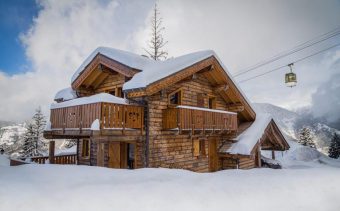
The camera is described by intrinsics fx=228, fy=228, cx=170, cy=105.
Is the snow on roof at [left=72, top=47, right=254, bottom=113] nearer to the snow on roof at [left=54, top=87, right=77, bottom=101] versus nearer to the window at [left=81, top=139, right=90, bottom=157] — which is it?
the snow on roof at [left=54, top=87, right=77, bottom=101]

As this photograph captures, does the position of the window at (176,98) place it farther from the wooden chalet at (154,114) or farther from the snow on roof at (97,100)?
the snow on roof at (97,100)

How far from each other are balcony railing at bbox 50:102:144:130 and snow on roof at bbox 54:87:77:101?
12.1 feet

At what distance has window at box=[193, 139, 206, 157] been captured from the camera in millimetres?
14578

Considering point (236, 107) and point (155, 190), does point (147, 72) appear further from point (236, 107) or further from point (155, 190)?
point (236, 107)

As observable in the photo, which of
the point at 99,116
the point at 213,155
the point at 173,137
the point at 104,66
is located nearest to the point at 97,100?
the point at 99,116

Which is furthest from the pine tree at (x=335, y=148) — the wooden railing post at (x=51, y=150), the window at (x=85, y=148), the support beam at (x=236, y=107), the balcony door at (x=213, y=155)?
the wooden railing post at (x=51, y=150)

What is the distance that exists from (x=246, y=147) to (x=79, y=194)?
39.2 feet

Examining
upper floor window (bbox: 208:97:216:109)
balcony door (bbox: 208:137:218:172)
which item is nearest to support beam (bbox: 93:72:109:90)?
upper floor window (bbox: 208:97:216:109)

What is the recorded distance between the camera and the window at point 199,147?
14.6 meters

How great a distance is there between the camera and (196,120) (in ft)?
41.7

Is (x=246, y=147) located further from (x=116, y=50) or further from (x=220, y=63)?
(x=116, y=50)

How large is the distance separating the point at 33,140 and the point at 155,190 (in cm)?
2778

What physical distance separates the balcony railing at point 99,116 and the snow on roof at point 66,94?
12.1 ft

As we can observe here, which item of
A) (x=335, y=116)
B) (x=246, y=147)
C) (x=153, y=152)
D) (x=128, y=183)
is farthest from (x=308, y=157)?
(x=335, y=116)
